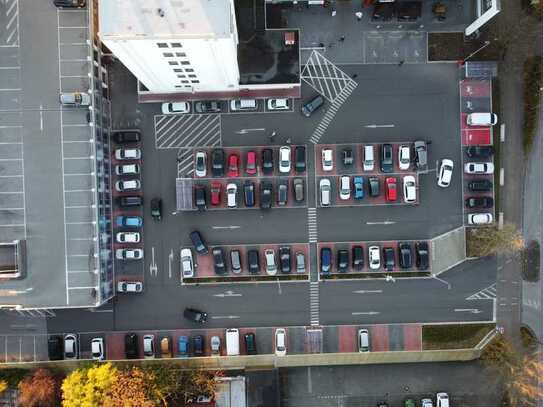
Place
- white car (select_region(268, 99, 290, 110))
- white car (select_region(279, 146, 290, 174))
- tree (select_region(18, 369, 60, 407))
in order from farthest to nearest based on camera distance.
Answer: white car (select_region(268, 99, 290, 110)) < white car (select_region(279, 146, 290, 174)) < tree (select_region(18, 369, 60, 407))

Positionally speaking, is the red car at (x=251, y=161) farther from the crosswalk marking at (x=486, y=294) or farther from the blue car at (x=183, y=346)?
the crosswalk marking at (x=486, y=294)

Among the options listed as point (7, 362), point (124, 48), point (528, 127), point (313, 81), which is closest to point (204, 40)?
point (124, 48)

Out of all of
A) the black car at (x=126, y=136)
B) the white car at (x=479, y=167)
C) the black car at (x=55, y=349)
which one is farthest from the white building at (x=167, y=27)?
the black car at (x=55, y=349)

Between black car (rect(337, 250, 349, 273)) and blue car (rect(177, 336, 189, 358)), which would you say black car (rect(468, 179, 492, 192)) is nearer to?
black car (rect(337, 250, 349, 273))

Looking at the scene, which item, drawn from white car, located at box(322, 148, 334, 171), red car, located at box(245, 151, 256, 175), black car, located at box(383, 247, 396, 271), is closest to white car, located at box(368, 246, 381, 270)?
black car, located at box(383, 247, 396, 271)

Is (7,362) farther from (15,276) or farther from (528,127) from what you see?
(528,127)
